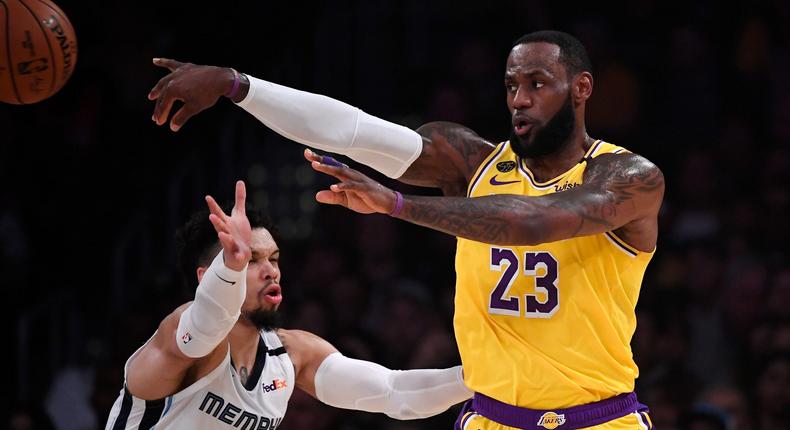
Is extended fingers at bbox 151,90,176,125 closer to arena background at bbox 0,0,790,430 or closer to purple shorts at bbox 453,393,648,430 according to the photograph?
purple shorts at bbox 453,393,648,430

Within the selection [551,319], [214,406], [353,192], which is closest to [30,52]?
[214,406]

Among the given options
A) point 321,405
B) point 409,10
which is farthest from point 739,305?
point 409,10

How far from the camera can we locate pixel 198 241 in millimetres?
4992

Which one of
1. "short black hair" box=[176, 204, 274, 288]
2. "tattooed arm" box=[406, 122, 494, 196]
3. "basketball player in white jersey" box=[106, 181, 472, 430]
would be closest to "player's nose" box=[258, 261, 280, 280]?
"basketball player in white jersey" box=[106, 181, 472, 430]

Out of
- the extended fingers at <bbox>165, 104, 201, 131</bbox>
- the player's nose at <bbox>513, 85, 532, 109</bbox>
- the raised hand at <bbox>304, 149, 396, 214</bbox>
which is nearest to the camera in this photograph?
the raised hand at <bbox>304, 149, 396, 214</bbox>

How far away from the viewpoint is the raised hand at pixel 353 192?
144 inches

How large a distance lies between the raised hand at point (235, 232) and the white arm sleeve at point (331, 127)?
31 cm

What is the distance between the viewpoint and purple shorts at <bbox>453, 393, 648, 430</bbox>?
13.8ft

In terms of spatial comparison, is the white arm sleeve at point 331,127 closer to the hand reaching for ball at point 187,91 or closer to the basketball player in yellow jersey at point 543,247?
the basketball player in yellow jersey at point 543,247

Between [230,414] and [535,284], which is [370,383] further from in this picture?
[535,284]

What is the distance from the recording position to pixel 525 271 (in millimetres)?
4266

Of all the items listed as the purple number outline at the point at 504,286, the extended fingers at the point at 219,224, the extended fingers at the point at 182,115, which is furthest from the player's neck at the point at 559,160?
the extended fingers at the point at 182,115

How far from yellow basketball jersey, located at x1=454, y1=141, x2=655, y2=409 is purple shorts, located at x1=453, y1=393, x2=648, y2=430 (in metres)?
0.02

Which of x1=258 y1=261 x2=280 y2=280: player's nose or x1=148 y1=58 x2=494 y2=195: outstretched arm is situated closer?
x1=148 y1=58 x2=494 y2=195: outstretched arm
